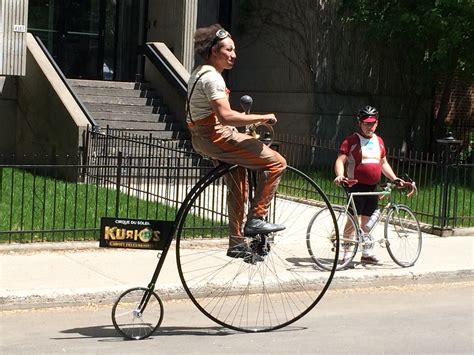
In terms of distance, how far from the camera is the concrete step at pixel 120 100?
18206 millimetres

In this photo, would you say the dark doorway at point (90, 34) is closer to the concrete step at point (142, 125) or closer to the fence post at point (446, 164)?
the concrete step at point (142, 125)

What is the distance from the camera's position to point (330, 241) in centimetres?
894

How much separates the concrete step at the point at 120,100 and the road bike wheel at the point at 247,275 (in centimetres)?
734

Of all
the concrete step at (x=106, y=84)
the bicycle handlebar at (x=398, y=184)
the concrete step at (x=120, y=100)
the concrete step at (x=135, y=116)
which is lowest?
the bicycle handlebar at (x=398, y=184)

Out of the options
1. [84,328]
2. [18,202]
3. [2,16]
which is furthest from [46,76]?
[84,328]

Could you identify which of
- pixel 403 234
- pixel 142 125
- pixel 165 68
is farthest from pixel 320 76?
pixel 403 234

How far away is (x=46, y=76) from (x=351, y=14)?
7.59 metres

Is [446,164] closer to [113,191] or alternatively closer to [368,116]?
[368,116]

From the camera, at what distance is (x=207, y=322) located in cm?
716

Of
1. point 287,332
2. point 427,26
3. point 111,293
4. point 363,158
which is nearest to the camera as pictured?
point 287,332

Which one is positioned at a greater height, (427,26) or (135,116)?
(427,26)

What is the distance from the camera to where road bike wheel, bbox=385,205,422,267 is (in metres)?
9.62

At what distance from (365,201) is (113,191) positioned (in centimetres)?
499

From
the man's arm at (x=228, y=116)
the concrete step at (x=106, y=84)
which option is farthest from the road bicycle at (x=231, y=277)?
the concrete step at (x=106, y=84)
